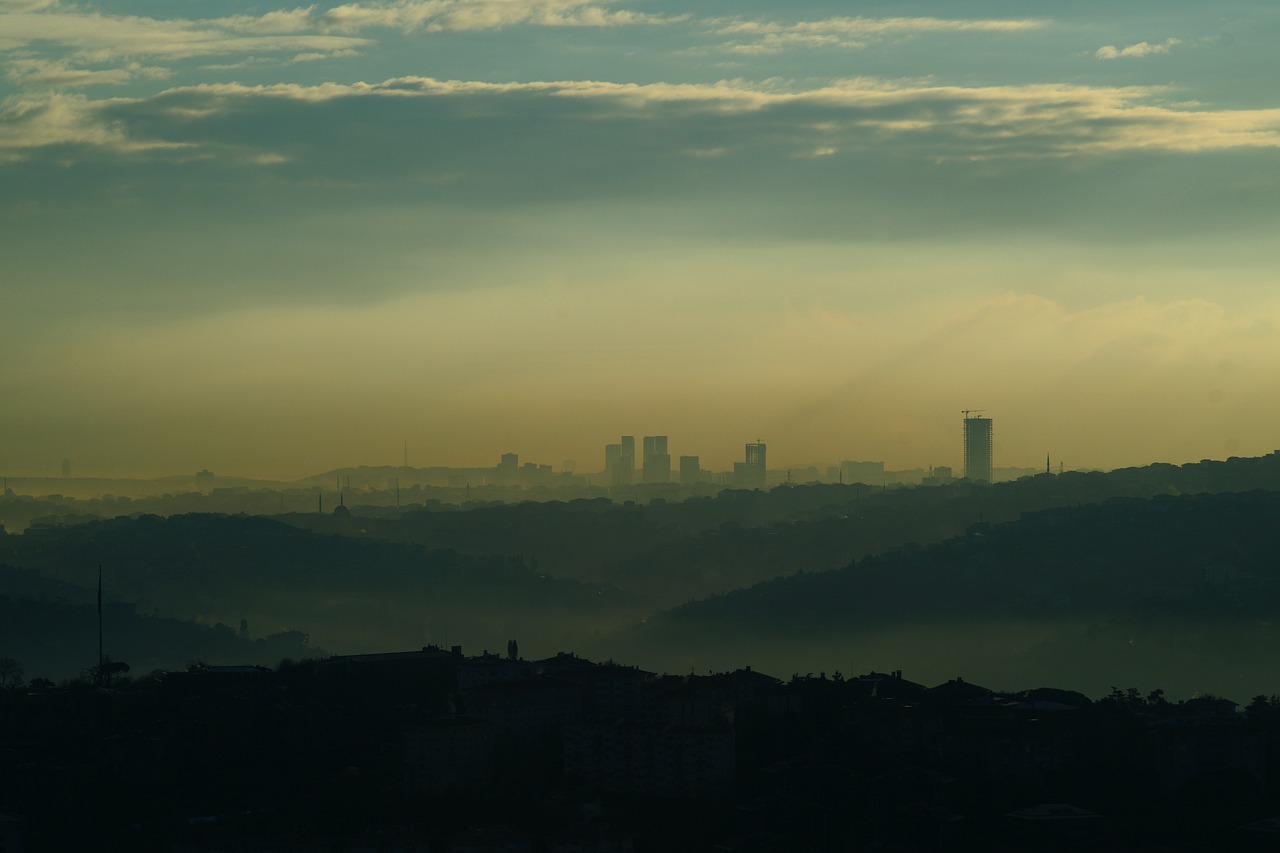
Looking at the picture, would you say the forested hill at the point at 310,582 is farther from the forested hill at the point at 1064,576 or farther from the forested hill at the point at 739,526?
the forested hill at the point at 1064,576

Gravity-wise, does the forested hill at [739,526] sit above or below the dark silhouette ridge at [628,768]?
above

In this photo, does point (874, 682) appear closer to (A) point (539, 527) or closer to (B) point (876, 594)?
(B) point (876, 594)

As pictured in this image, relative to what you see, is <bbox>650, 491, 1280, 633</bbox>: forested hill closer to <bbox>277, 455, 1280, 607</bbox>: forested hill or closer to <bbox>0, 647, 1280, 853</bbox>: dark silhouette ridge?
<bbox>277, 455, 1280, 607</bbox>: forested hill

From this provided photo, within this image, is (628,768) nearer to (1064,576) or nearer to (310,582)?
(1064,576)

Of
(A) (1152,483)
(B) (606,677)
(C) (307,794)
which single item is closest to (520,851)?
(C) (307,794)

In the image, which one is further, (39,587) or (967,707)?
(39,587)

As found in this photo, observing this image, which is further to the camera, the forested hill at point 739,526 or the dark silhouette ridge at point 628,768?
the forested hill at point 739,526

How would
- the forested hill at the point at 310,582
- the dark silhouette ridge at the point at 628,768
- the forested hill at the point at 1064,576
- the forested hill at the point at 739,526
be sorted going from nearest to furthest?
→ the dark silhouette ridge at the point at 628,768 → the forested hill at the point at 1064,576 → the forested hill at the point at 310,582 → the forested hill at the point at 739,526

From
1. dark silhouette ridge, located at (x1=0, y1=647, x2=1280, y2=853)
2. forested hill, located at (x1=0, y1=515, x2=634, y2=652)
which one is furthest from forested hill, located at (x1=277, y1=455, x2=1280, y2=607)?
dark silhouette ridge, located at (x1=0, y1=647, x2=1280, y2=853)

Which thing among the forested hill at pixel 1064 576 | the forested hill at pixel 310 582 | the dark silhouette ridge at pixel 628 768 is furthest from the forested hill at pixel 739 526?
the dark silhouette ridge at pixel 628 768
